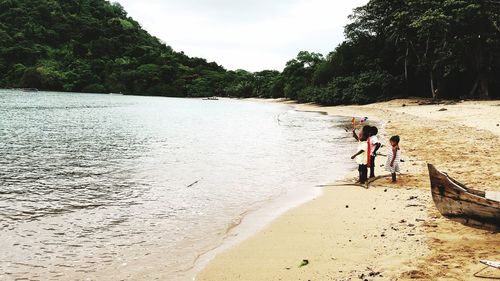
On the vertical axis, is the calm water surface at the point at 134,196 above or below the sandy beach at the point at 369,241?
below

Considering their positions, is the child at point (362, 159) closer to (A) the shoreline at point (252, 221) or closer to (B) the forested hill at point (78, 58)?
(A) the shoreline at point (252, 221)

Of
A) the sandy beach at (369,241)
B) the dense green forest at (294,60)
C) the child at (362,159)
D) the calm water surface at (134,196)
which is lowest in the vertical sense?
the calm water surface at (134,196)

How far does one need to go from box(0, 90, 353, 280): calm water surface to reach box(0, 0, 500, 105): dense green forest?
2616 cm

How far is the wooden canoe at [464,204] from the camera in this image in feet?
19.0

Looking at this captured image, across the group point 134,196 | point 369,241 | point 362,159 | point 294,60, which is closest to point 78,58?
point 294,60

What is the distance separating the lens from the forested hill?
129 metres

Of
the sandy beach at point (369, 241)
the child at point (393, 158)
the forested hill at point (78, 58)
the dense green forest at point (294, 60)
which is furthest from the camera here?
the forested hill at point (78, 58)

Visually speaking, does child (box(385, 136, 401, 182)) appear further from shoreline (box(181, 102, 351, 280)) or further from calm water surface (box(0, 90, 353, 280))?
calm water surface (box(0, 90, 353, 280))

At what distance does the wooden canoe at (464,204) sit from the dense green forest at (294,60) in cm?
3677

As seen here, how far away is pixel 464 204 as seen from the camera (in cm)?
611

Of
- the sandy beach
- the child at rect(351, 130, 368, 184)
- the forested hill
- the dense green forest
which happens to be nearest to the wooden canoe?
the sandy beach

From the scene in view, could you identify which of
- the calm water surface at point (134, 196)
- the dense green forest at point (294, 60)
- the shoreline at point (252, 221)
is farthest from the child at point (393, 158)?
the dense green forest at point (294, 60)

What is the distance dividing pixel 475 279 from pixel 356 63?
62.3 m

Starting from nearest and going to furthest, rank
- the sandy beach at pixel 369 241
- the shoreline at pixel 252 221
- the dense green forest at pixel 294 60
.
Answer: the sandy beach at pixel 369 241 < the shoreline at pixel 252 221 < the dense green forest at pixel 294 60
